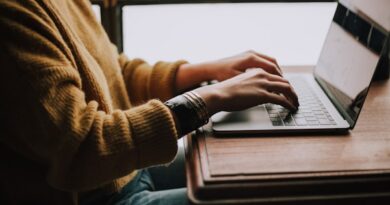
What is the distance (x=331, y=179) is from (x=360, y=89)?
0.81 feet

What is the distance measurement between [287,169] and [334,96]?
331 millimetres

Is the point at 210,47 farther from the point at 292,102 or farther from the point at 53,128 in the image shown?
the point at 53,128

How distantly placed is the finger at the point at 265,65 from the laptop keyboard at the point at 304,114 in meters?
0.08

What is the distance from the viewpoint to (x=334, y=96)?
967 mm

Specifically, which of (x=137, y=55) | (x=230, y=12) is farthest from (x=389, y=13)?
(x=137, y=55)

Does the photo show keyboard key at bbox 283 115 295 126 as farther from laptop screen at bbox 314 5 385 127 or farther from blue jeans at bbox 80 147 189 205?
blue jeans at bbox 80 147 189 205

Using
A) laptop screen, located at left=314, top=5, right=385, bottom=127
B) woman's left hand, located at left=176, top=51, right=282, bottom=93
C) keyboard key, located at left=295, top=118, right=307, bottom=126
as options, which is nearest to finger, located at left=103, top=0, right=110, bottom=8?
woman's left hand, located at left=176, top=51, right=282, bottom=93

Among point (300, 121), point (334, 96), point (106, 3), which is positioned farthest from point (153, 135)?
point (106, 3)

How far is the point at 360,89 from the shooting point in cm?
86

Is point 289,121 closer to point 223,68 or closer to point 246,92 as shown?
point 246,92

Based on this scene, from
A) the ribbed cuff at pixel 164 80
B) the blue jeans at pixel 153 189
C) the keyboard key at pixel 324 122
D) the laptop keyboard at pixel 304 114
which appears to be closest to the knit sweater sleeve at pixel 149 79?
the ribbed cuff at pixel 164 80

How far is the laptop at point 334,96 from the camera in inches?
32.8

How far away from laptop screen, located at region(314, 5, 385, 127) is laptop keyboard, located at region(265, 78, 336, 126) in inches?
1.6

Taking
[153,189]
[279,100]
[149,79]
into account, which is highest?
[279,100]
